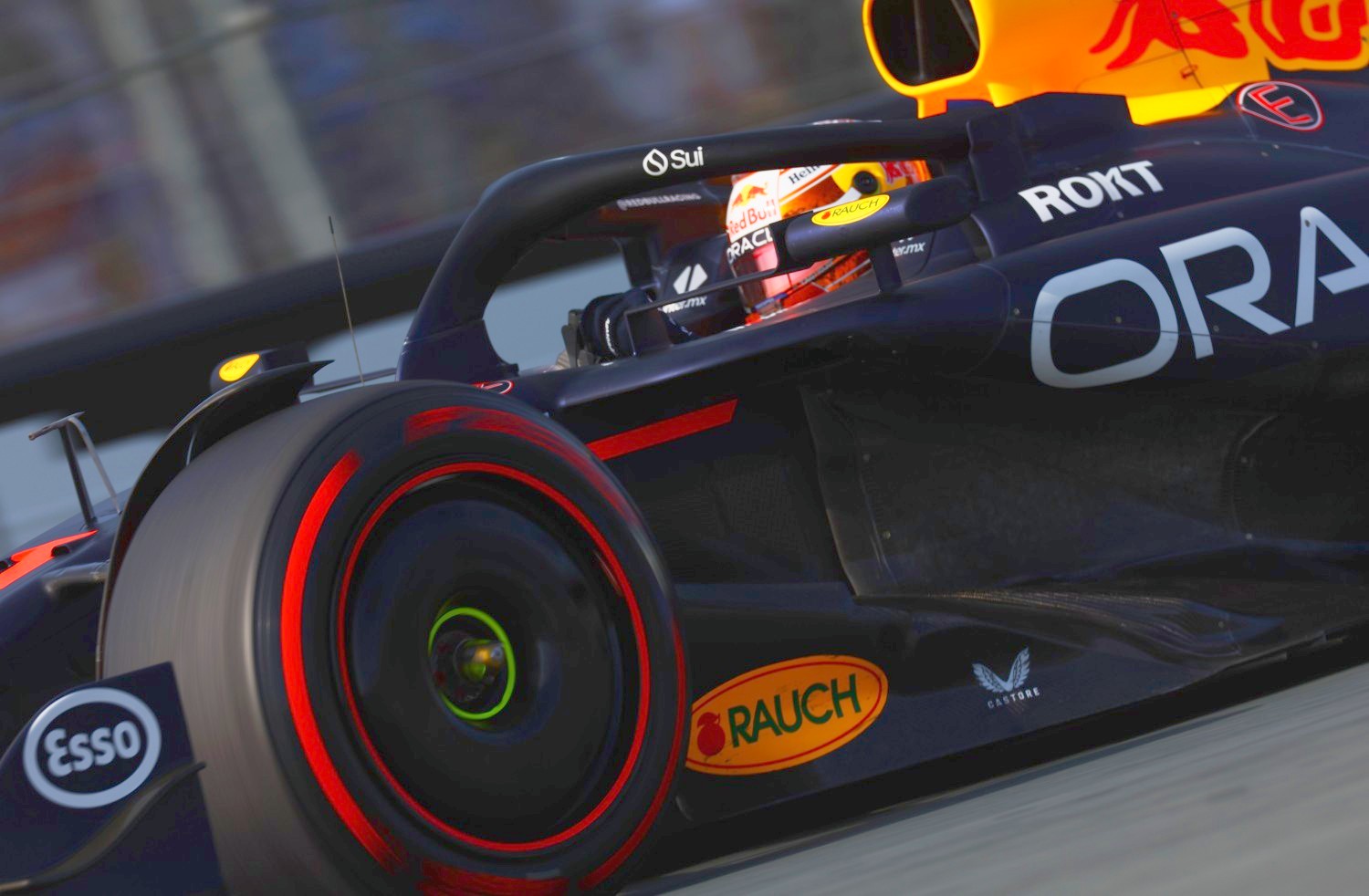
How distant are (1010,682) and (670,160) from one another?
1.09 m

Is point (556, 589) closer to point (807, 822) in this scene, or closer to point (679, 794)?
Answer: point (679, 794)

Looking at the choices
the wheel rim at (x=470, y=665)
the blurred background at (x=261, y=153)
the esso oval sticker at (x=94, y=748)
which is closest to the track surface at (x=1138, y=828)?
the wheel rim at (x=470, y=665)

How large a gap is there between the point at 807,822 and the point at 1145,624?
28.1 inches

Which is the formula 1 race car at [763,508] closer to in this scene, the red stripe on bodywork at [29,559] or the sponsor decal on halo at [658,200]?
the red stripe on bodywork at [29,559]

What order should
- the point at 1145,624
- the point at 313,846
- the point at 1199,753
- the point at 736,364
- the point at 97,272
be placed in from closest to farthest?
1. the point at 313,846
2. the point at 1199,753
3. the point at 736,364
4. the point at 1145,624
5. the point at 97,272

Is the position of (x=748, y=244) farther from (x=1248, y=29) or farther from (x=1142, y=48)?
(x=1248, y=29)

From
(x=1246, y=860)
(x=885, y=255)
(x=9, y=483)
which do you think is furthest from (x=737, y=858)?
(x=9, y=483)

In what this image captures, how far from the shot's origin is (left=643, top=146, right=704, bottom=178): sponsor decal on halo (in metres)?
3.06


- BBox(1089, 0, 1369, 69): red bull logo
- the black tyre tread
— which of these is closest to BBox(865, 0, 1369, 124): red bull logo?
BBox(1089, 0, 1369, 69): red bull logo

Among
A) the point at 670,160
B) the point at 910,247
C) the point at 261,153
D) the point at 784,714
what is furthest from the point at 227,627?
the point at 261,153

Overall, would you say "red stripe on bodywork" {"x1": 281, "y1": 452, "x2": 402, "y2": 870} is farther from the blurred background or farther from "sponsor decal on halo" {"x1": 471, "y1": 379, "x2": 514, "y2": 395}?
→ the blurred background

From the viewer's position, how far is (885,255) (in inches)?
120

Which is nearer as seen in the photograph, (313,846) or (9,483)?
(313,846)

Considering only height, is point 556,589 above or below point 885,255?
below
